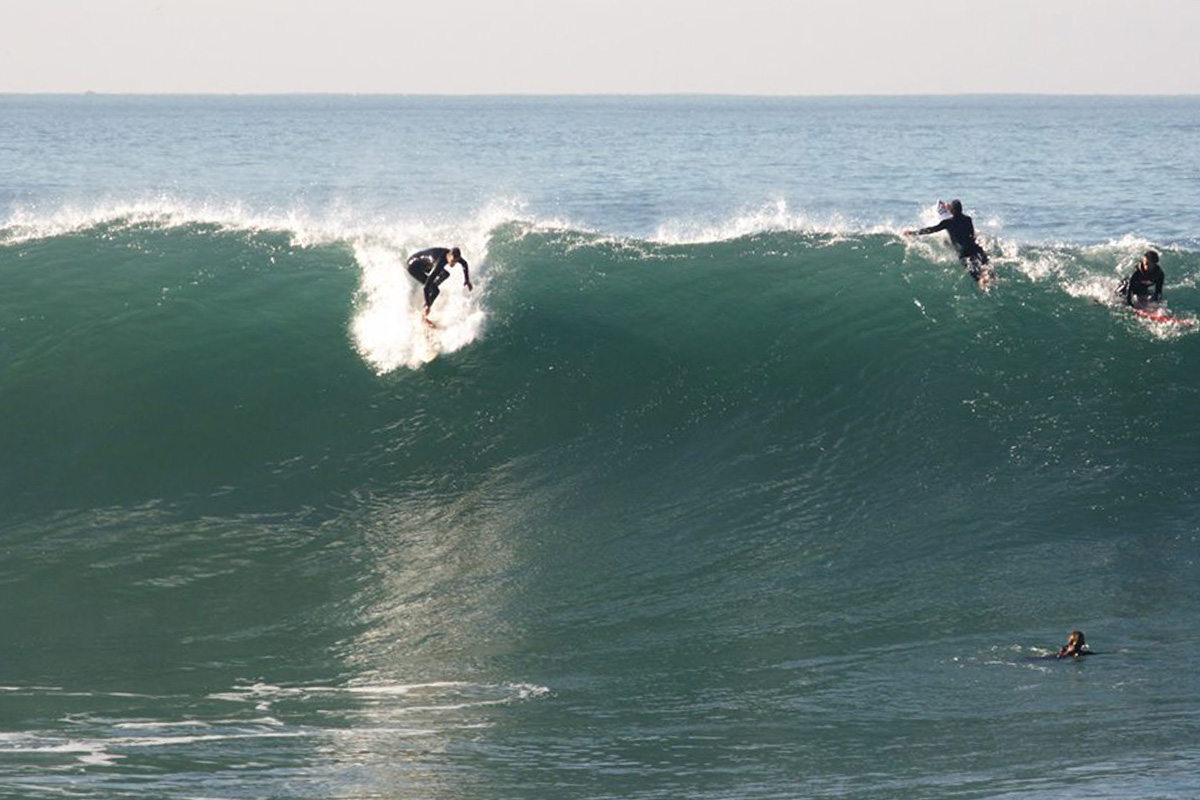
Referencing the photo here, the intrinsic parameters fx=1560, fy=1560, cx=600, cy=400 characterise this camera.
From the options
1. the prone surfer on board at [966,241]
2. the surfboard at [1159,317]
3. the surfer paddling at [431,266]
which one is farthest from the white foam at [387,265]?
the surfboard at [1159,317]

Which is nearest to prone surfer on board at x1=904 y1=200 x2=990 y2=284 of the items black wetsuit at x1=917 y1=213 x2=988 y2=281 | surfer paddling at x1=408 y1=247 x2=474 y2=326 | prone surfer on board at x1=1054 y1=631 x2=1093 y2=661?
black wetsuit at x1=917 y1=213 x2=988 y2=281

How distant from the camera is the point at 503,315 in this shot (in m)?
18.9

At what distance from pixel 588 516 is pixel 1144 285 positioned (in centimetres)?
812

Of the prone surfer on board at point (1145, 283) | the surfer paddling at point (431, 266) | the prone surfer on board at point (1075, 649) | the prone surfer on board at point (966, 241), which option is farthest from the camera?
the prone surfer on board at point (966, 241)

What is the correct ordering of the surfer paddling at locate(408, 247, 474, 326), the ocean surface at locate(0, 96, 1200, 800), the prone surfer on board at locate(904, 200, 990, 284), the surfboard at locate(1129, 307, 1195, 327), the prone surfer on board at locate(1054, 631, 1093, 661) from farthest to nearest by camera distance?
the prone surfer on board at locate(904, 200, 990, 284) → the surfboard at locate(1129, 307, 1195, 327) → the surfer paddling at locate(408, 247, 474, 326) → the prone surfer on board at locate(1054, 631, 1093, 661) → the ocean surface at locate(0, 96, 1200, 800)

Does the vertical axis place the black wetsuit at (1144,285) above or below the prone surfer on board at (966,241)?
below

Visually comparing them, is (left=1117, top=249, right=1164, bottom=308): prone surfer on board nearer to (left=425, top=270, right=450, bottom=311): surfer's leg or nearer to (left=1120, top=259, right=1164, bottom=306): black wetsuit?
(left=1120, top=259, right=1164, bottom=306): black wetsuit

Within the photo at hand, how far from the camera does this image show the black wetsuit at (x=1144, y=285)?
62.1 ft

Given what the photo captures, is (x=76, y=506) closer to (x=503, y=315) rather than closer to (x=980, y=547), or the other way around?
(x=503, y=315)

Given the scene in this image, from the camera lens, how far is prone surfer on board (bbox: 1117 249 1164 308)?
1883cm

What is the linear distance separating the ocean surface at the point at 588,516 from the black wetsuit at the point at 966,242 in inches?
22.3

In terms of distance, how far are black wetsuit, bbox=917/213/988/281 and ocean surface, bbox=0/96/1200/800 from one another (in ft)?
1.86

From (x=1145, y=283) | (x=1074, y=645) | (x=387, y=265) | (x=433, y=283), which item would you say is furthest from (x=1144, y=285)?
(x=387, y=265)

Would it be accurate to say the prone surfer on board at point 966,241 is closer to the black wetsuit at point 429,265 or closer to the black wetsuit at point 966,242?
the black wetsuit at point 966,242
